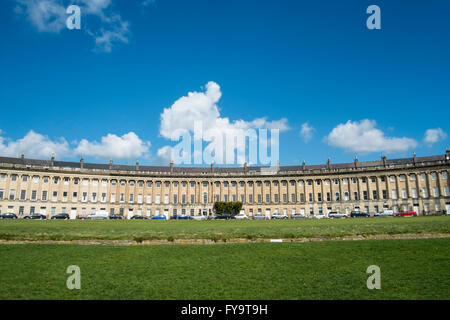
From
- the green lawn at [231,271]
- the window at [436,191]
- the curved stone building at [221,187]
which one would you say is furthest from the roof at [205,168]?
the green lawn at [231,271]

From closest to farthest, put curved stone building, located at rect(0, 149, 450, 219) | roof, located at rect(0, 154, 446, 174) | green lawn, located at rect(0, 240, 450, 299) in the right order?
green lawn, located at rect(0, 240, 450, 299)
curved stone building, located at rect(0, 149, 450, 219)
roof, located at rect(0, 154, 446, 174)

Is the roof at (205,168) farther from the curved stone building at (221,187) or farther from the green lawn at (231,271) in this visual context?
the green lawn at (231,271)

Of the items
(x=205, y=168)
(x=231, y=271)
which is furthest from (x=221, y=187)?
(x=231, y=271)

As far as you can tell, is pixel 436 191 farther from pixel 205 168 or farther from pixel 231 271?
pixel 231 271

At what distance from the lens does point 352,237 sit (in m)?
19.2

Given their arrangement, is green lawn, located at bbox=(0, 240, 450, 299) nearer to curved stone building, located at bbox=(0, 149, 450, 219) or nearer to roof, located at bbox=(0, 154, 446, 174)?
curved stone building, located at bbox=(0, 149, 450, 219)

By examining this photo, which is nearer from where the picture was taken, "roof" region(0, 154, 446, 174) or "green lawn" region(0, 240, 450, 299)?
"green lawn" region(0, 240, 450, 299)

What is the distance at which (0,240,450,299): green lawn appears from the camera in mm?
8883

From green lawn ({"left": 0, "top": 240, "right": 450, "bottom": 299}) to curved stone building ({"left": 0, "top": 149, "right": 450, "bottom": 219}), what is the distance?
60446 mm

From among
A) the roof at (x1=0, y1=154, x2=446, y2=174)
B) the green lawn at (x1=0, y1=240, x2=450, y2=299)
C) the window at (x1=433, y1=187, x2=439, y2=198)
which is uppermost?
the roof at (x1=0, y1=154, x2=446, y2=174)

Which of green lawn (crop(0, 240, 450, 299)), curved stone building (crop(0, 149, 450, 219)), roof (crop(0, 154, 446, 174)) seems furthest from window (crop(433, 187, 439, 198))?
green lawn (crop(0, 240, 450, 299))

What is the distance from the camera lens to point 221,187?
8256 centimetres

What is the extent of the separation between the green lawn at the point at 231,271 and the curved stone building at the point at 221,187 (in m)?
60.4
